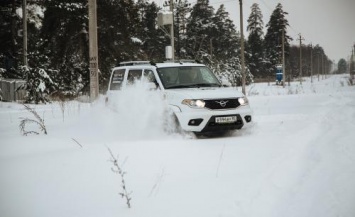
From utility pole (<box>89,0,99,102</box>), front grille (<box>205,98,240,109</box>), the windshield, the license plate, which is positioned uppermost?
utility pole (<box>89,0,99,102</box>)

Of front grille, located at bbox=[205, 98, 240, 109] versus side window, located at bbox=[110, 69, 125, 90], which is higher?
side window, located at bbox=[110, 69, 125, 90]

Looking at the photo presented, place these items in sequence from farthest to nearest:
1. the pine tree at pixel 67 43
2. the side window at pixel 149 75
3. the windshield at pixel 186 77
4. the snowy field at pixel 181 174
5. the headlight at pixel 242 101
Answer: the pine tree at pixel 67 43 < the side window at pixel 149 75 < the windshield at pixel 186 77 < the headlight at pixel 242 101 < the snowy field at pixel 181 174

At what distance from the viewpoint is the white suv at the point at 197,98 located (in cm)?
759

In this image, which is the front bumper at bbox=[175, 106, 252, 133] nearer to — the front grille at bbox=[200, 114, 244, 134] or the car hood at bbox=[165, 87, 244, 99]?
the front grille at bbox=[200, 114, 244, 134]

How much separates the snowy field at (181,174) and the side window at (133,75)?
1.32 m

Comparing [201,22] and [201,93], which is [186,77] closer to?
[201,93]

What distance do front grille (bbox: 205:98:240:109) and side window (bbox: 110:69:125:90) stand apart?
2.99 meters

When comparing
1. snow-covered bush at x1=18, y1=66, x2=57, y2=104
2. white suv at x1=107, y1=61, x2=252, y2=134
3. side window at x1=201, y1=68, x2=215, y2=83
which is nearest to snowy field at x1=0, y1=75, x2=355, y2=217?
white suv at x1=107, y1=61, x2=252, y2=134

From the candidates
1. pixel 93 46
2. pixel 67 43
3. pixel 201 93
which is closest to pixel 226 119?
pixel 201 93

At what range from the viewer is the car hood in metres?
7.66

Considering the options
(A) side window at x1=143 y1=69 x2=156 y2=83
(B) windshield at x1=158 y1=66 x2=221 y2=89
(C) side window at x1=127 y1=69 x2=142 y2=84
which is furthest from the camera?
(C) side window at x1=127 y1=69 x2=142 y2=84

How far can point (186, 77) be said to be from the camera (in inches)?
347

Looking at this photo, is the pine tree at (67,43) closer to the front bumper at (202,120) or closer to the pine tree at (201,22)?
the front bumper at (202,120)

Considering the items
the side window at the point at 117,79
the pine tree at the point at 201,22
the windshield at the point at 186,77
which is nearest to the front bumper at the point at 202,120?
the windshield at the point at 186,77
